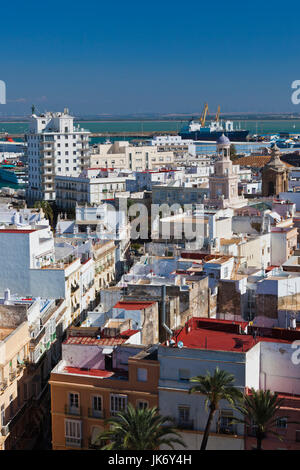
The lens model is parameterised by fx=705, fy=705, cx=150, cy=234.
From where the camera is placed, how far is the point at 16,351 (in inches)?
731

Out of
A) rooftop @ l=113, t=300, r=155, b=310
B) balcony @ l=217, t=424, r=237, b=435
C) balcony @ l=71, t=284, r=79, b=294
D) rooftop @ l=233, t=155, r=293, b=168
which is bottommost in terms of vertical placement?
balcony @ l=217, t=424, r=237, b=435

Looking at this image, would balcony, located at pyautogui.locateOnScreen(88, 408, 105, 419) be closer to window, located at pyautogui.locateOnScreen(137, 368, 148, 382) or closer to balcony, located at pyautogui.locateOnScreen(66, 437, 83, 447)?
balcony, located at pyautogui.locateOnScreen(66, 437, 83, 447)

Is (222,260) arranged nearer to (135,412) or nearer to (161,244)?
(161,244)

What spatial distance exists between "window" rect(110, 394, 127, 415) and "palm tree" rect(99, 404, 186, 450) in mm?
1455

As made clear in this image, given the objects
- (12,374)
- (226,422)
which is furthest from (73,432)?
(226,422)

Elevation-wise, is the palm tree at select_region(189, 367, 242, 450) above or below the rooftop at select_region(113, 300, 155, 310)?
below

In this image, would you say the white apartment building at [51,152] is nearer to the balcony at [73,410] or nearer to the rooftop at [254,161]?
the rooftop at [254,161]

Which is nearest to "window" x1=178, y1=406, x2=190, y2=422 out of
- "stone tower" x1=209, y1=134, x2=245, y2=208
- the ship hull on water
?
"stone tower" x1=209, y1=134, x2=245, y2=208

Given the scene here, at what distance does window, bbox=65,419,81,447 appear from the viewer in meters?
16.4

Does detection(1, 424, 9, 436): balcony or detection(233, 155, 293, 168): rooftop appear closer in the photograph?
detection(1, 424, 9, 436): balcony

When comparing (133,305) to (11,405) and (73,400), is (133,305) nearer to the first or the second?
(11,405)

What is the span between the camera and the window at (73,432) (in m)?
16.4

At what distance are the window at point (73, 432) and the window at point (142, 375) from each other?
1.81 meters
